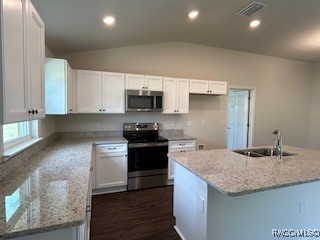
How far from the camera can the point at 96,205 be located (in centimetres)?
298

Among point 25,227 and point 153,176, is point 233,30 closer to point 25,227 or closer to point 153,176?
point 153,176

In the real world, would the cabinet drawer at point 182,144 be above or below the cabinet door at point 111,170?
above

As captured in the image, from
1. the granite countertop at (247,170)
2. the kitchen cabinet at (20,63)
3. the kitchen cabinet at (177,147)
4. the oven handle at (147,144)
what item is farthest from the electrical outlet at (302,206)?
the kitchen cabinet at (20,63)

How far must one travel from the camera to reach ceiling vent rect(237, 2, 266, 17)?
2.76 metres

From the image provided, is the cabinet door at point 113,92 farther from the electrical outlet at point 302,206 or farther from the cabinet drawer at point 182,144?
the electrical outlet at point 302,206

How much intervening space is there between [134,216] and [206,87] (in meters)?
2.89

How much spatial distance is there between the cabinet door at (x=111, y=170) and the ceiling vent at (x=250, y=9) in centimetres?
300

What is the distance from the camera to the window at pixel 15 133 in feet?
6.58

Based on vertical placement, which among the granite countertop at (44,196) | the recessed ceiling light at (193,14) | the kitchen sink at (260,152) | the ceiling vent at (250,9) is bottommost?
the granite countertop at (44,196)

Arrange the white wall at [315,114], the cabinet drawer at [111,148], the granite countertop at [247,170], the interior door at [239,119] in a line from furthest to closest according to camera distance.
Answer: the white wall at [315,114] < the interior door at [239,119] < the cabinet drawer at [111,148] < the granite countertop at [247,170]

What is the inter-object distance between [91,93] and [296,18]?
3723mm

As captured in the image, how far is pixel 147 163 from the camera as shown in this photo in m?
3.55

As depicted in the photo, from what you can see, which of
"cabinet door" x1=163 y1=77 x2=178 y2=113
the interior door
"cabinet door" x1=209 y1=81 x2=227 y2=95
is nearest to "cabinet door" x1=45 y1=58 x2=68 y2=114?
"cabinet door" x1=163 y1=77 x2=178 y2=113

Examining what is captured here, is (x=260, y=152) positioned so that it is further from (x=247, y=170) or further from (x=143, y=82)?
(x=143, y=82)
